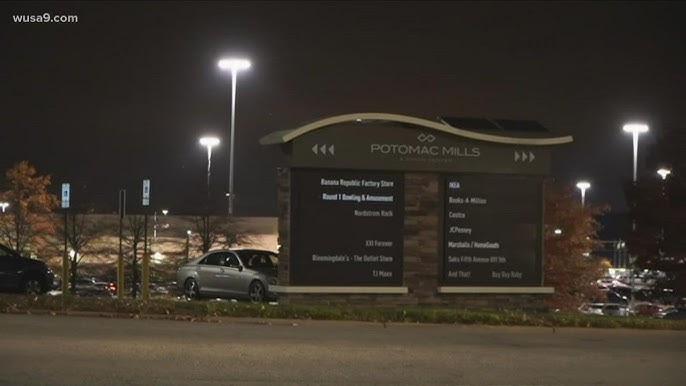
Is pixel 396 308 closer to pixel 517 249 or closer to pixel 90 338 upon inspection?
pixel 517 249

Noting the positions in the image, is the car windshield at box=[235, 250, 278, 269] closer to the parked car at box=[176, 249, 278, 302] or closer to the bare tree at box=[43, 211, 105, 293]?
→ the parked car at box=[176, 249, 278, 302]

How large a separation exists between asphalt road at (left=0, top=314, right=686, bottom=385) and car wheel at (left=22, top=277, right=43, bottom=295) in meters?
6.76

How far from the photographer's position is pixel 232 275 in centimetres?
2145

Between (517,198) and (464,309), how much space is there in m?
2.79

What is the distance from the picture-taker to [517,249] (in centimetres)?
1956

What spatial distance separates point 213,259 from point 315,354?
33.0 ft

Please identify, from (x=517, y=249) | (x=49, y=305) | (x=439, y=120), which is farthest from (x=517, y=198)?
(x=49, y=305)

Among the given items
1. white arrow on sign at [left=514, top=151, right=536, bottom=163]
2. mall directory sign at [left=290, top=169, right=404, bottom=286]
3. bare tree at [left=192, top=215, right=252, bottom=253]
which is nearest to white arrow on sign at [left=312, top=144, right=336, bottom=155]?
mall directory sign at [left=290, top=169, right=404, bottom=286]

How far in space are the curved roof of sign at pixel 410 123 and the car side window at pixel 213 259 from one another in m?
4.16

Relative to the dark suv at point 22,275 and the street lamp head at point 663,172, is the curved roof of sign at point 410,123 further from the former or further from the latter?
the street lamp head at point 663,172

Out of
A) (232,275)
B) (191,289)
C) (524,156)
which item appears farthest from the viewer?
(191,289)

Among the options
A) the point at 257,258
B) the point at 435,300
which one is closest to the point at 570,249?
the point at 257,258

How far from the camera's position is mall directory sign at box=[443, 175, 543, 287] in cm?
1912

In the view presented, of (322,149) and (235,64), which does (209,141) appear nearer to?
(235,64)
